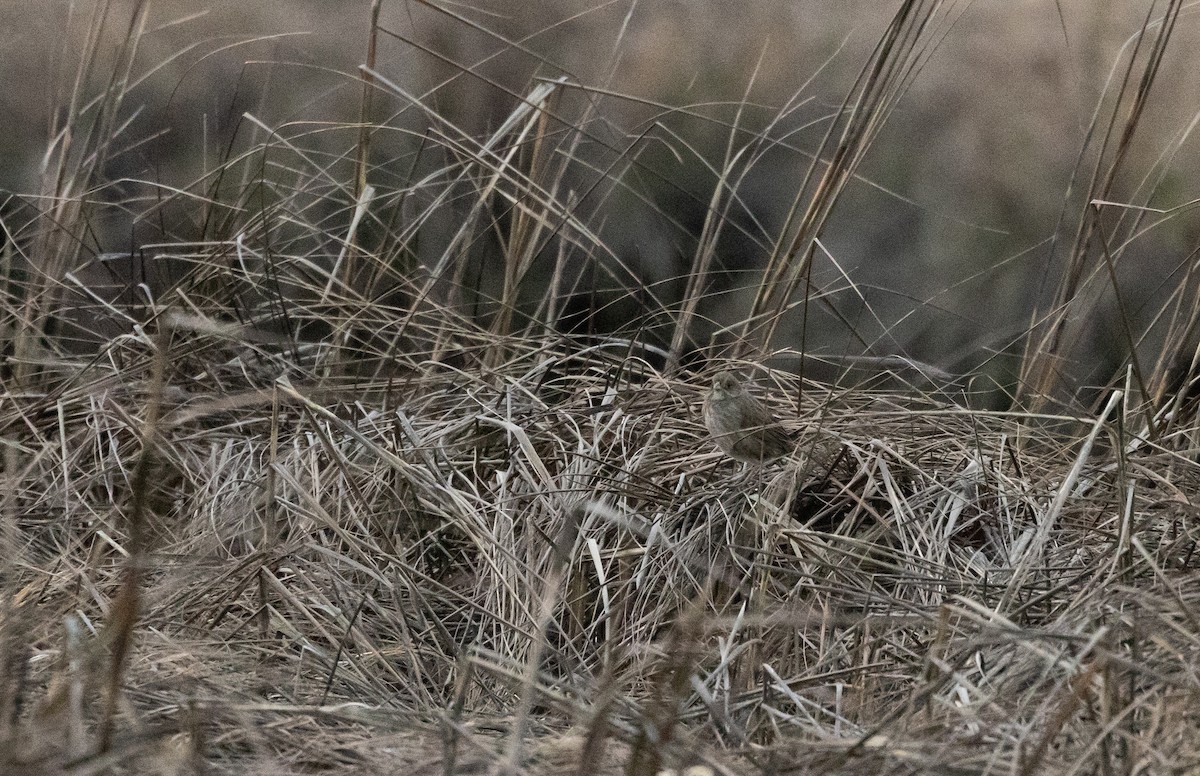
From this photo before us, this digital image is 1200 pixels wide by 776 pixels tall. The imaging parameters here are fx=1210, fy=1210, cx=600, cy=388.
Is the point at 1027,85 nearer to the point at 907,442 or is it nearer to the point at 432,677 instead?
the point at 907,442

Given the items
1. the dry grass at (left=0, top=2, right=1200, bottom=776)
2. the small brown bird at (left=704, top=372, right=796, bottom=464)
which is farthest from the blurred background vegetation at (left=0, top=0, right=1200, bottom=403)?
the small brown bird at (left=704, top=372, right=796, bottom=464)

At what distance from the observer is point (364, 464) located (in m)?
1.93

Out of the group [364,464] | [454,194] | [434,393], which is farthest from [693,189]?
[364,464]

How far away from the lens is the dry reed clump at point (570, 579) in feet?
3.66

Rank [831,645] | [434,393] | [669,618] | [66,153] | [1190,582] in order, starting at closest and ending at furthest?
1. [1190,582]
2. [831,645]
3. [669,618]
4. [434,393]
5. [66,153]

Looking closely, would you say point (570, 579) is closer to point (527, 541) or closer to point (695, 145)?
point (527, 541)

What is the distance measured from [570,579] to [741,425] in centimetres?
35

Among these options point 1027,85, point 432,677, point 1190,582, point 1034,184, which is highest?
point 1027,85

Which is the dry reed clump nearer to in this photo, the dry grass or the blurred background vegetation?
the dry grass

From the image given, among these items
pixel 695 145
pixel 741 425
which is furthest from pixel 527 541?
pixel 695 145

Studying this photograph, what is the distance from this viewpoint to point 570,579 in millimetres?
1701

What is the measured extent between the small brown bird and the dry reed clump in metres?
0.05

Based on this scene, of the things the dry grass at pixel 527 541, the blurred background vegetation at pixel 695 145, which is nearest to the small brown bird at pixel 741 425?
the dry grass at pixel 527 541

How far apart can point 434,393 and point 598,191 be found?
82 centimetres
